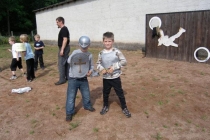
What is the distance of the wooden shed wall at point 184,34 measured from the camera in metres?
7.50

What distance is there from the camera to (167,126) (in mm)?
3324

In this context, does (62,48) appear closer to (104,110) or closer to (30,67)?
(30,67)

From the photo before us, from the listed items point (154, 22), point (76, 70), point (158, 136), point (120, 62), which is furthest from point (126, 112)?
point (154, 22)

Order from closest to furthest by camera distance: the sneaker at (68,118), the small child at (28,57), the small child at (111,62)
Answer: the small child at (111,62), the sneaker at (68,118), the small child at (28,57)

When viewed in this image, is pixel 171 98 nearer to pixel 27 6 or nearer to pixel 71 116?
pixel 71 116

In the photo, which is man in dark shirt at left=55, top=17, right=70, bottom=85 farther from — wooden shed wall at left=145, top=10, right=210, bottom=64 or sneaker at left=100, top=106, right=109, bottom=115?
wooden shed wall at left=145, top=10, right=210, bottom=64

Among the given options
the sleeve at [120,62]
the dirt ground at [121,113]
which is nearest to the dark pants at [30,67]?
the dirt ground at [121,113]

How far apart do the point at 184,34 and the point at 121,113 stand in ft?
18.4

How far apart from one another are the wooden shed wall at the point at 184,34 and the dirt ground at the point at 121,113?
2.02 m

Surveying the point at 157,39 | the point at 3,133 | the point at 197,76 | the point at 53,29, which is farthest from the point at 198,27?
the point at 53,29

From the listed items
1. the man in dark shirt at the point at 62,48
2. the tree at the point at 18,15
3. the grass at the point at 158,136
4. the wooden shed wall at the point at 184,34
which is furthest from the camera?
the tree at the point at 18,15

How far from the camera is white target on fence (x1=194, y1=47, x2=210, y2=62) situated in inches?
296

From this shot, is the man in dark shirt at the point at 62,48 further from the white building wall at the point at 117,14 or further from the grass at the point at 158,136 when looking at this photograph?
the white building wall at the point at 117,14

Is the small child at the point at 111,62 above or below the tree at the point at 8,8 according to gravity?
below
